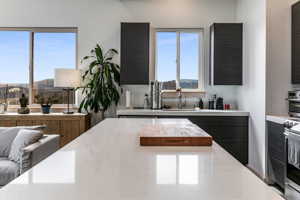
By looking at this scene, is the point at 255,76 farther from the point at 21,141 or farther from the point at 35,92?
the point at 35,92

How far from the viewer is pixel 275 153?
3.36 m

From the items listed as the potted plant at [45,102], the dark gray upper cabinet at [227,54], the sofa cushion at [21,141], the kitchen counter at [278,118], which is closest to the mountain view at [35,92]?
the potted plant at [45,102]

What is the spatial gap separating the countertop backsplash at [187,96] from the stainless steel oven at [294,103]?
148 centimetres

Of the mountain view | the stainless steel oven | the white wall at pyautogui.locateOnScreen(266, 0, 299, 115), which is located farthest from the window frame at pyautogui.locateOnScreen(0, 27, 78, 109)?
the stainless steel oven

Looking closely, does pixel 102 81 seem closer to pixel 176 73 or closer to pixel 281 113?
pixel 176 73

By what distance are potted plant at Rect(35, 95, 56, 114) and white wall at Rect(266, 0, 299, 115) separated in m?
3.45

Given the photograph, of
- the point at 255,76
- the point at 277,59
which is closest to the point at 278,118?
the point at 277,59

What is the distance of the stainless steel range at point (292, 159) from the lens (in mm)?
2729

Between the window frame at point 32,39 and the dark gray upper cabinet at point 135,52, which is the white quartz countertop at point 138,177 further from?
the window frame at point 32,39

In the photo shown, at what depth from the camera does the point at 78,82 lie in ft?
15.1

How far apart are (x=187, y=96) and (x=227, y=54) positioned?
1008 millimetres

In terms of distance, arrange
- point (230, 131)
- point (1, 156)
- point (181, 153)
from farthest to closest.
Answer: point (230, 131) < point (1, 156) < point (181, 153)

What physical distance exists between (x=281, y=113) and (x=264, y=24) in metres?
1.20

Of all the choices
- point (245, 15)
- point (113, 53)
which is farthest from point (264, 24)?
point (113, 53)
